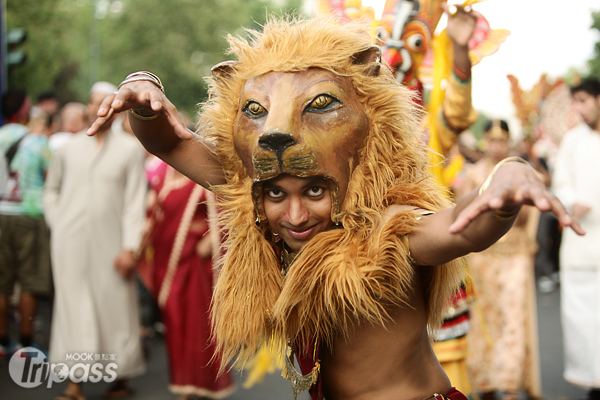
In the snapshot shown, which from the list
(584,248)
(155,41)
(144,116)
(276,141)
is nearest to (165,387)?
(584,248)

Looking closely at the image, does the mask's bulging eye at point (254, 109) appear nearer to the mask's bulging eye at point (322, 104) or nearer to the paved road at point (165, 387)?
the mask's bulging eye at point (322, 104)

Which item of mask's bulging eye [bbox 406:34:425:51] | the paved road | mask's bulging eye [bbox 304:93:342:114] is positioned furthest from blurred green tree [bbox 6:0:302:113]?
mask's bulging eye [bbox 304:93:342:114]

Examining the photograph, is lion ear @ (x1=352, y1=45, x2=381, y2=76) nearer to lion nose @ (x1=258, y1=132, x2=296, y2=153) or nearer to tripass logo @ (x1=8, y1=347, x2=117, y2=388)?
lion nose @ (x1=258, y1=132, x2=296, y2=153)

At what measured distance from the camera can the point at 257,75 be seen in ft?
6.02

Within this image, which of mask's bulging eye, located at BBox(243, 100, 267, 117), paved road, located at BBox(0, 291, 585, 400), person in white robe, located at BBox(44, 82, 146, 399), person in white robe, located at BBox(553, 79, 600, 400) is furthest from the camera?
person in white robe, located at BBox(553, 79, 600, 400)

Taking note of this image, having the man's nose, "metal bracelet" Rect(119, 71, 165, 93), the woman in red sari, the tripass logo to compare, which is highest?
"metal bracelet" Rect(119, 71, 165, 93)

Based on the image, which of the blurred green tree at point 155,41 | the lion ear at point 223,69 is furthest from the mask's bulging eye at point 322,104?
the blurred green tree at point 155,41

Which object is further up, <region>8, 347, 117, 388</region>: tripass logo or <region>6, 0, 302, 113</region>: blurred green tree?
<region>6, 0, 302, 113</region>: blurred green tree

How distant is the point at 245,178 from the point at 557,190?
14.0 ft

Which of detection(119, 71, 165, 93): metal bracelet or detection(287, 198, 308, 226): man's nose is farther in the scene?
detection(119, 71, 165, 93): metal bracelet

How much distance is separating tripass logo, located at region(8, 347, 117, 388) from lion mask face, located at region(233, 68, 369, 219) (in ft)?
11.6

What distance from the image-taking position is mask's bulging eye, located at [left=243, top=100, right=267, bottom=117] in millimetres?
1787

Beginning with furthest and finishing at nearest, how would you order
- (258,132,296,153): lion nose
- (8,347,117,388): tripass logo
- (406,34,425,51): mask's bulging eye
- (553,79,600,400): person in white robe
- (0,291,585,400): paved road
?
(553,79,600,400): person in white robe, (0,291,585,400): paved road, (8,347,117,388): tripass logo, (406,34,425,51): mask's bulging eye, (258,132,296,153): lion nose

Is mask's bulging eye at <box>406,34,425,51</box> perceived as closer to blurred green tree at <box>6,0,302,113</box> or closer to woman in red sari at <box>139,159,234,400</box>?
woman in red sari at <box>139,159,234,400</box>
